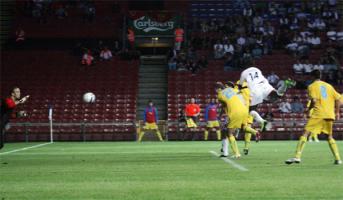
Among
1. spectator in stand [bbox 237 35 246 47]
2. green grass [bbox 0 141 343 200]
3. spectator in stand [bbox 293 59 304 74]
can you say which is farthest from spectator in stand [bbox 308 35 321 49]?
green grass [bbox 0 141 343 200]

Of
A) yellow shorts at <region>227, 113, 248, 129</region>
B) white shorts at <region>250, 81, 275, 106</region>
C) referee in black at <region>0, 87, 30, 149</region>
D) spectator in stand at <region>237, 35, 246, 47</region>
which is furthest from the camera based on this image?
spectator in stand at <region>237, 35, 246, 47</region>

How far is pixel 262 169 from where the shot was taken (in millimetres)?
14711

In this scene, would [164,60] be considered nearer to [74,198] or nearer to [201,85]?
[201,85]

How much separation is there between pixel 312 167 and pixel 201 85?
2469 centimetres

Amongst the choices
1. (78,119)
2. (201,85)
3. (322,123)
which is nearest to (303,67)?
(201,85)

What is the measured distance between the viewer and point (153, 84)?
41.3 metres

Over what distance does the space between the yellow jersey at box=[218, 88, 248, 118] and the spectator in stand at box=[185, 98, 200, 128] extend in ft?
56.0

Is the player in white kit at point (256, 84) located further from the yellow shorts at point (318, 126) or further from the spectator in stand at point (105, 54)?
the spectator in stand at point (105, 54)

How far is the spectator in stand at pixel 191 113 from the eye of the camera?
36.4m

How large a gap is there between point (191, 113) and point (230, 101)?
1727cm

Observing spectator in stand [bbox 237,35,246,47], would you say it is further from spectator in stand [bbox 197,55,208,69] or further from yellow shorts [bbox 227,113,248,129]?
yellow shorts [bbox 227,113,248,129]

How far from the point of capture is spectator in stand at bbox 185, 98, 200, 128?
36406 mm

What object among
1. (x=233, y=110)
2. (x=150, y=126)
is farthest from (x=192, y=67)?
(x=233, y=110)

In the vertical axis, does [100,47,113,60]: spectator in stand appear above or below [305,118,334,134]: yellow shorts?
above
